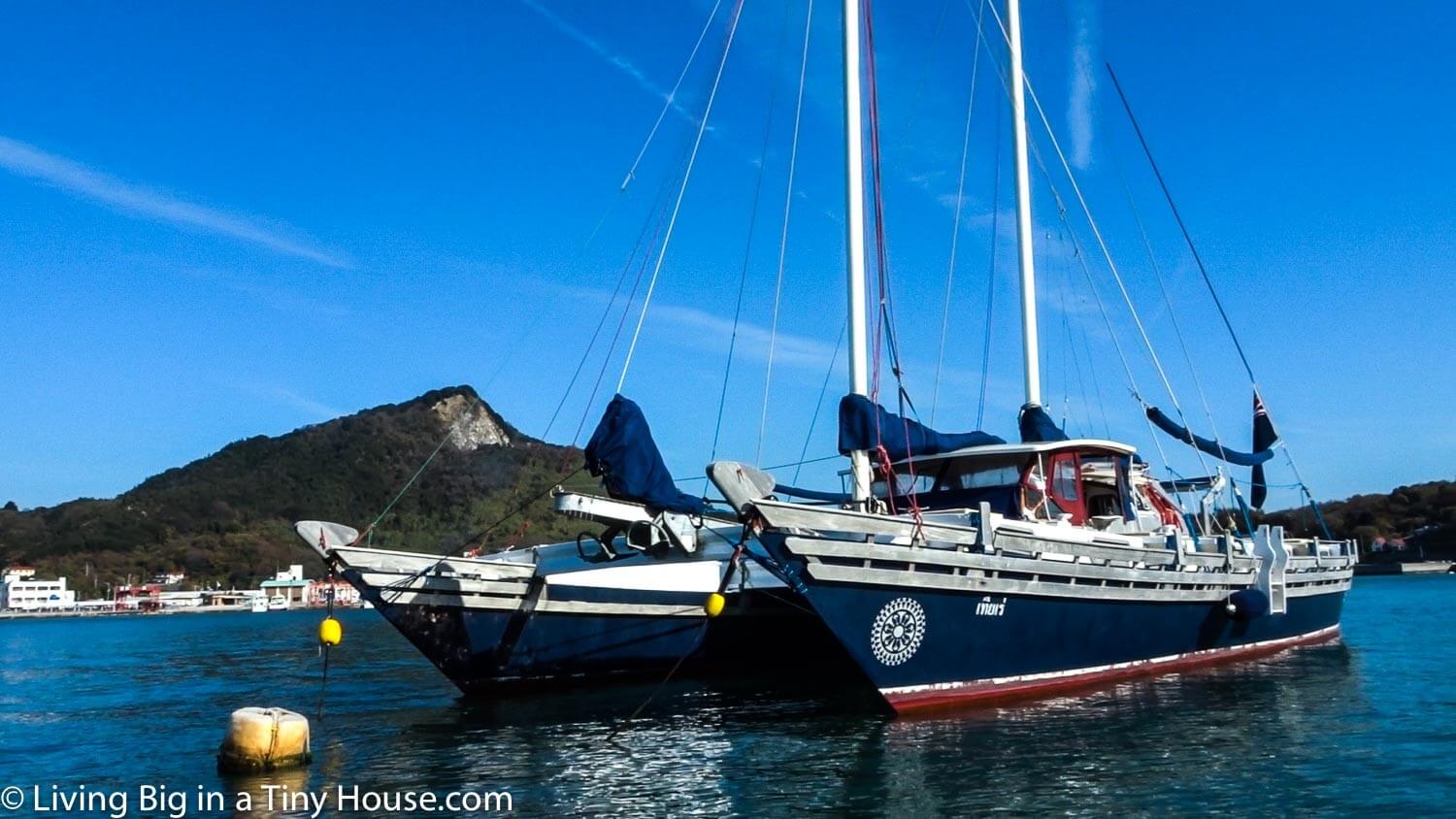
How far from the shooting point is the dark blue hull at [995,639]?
46.9 ft

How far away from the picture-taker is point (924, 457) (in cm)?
1952

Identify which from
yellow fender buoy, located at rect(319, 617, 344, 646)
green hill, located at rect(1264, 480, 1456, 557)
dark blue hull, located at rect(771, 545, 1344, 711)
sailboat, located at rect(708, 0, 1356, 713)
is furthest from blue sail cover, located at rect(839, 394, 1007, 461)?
green hill, located at rect(1264, 480, 1456, 557)

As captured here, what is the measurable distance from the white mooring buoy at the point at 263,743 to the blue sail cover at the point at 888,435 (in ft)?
28.4

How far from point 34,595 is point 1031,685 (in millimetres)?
161685

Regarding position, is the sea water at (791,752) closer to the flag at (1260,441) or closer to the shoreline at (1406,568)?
the flag at (1260,441)

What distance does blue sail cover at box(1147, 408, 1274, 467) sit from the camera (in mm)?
25984

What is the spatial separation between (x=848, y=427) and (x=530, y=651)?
7.67 m

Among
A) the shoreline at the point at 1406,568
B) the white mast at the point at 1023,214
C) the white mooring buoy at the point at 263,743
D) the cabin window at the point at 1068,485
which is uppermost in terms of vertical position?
the white mast at the point at 1023,214

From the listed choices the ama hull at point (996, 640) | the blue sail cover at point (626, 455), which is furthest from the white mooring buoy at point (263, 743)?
the ama hull at point (996, 640)

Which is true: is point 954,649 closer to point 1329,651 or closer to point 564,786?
point 564,786

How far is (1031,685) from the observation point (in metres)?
16.8

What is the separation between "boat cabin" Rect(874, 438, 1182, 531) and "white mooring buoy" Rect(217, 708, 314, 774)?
1009 centimetres

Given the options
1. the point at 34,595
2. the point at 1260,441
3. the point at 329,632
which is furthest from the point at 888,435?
the point at 34,595

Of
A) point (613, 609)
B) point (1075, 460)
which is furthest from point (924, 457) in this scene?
point (613, 609)
